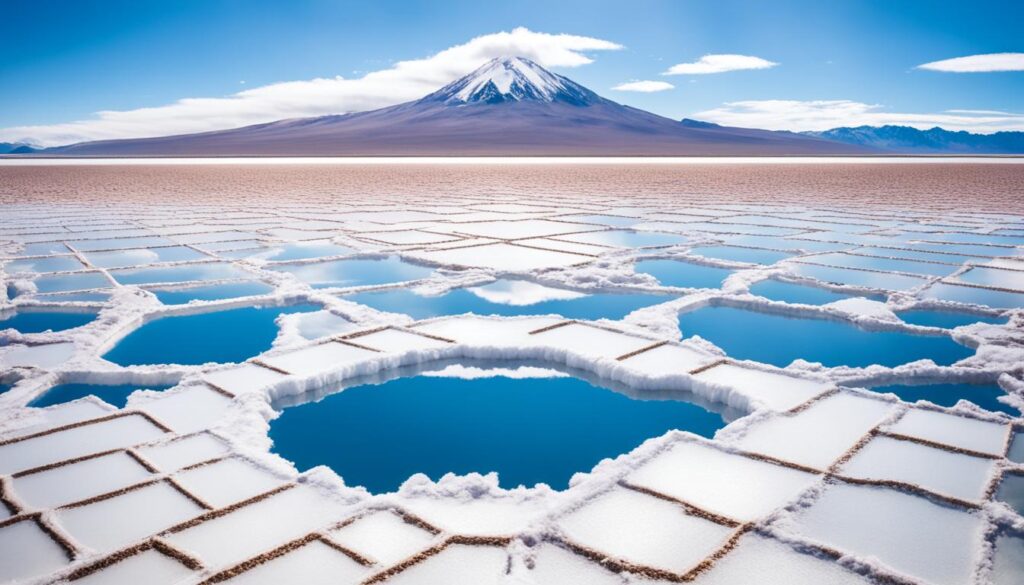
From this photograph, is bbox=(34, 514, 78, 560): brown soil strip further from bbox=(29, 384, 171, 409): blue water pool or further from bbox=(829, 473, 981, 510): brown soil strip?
bbox=(829, 473, 981, 510): brown soil strip

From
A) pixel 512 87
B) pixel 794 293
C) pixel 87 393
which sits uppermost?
pixel 512 87

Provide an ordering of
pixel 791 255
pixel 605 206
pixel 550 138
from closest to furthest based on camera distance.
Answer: pixel 791 255 < pixel 605 206 < pixel 550 138

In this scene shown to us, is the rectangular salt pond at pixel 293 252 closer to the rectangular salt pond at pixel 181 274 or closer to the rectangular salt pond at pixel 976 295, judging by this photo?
the rectangular salt pond at pixel 181 274

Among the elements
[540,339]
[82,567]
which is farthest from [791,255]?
[82,567]

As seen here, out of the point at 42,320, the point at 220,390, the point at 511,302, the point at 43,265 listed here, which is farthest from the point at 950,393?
the point at 43,265

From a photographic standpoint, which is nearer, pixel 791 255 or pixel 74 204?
pixel 791 255

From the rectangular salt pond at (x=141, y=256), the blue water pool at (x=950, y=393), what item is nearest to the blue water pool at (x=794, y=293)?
the blue water pool at (x=950, y=393)

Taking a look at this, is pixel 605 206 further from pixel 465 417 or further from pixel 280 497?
pixel 280 497

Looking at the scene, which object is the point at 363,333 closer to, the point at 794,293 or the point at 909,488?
the point at 909,488

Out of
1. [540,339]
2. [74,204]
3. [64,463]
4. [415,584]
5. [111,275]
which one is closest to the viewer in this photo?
[415,584]
